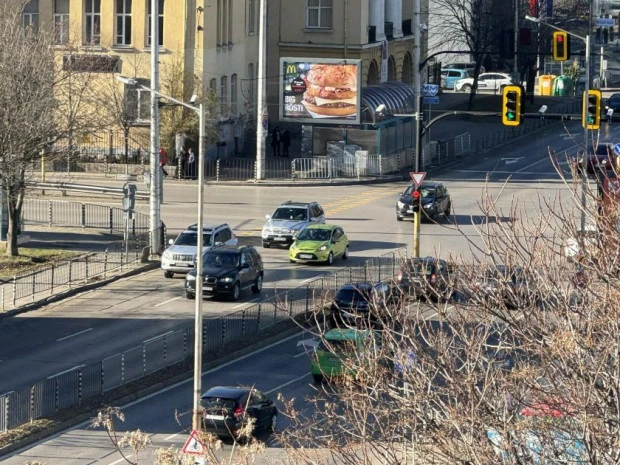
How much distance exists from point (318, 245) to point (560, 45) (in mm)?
10047

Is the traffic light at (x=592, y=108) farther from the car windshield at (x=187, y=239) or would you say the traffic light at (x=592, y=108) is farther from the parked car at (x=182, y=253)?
the car windshield at (x=187, y=239)

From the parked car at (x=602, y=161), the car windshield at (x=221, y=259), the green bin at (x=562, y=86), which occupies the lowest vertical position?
the car windshield at (x=221, y=259)

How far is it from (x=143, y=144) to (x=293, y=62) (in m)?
7.93

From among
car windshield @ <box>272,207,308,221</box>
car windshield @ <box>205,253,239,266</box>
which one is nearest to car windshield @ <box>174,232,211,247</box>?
car windshield @ <box>205,253,239,266</box>

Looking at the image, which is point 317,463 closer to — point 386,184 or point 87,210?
point 87,210

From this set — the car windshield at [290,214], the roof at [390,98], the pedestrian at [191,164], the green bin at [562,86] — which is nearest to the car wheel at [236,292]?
the car windshield at [290,214]

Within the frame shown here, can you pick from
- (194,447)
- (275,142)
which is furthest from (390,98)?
(194,447)

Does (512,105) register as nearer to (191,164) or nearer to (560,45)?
(560,45)

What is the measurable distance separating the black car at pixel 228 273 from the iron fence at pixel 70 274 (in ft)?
12.6

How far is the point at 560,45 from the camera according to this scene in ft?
137

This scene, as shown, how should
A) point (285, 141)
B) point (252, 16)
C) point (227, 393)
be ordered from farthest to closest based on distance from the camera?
1. point (252, 16)
2. point (285, 141)
3. point (227, 393)

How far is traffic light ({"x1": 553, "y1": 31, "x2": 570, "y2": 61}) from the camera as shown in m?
41.8

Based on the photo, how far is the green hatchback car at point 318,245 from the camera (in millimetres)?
46688

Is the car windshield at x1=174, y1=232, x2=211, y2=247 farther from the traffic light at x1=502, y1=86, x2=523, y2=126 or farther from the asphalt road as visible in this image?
the traffic light at x1=502, y1=86, x2=523, y2=126
